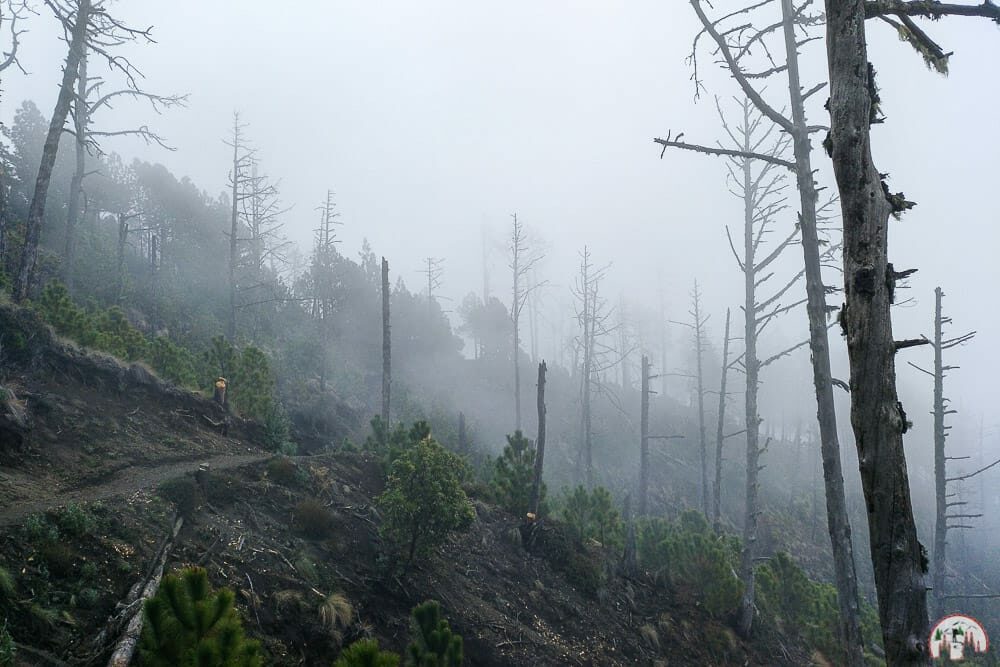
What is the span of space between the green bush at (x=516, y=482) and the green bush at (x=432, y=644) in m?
8.95

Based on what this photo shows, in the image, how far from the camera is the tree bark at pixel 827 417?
6.46 m

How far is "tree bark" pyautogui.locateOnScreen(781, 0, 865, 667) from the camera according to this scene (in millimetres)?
6461

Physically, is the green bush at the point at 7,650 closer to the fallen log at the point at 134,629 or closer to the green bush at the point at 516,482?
the fallen log at the point at 134,629

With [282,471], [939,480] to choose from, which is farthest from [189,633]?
[939,480]

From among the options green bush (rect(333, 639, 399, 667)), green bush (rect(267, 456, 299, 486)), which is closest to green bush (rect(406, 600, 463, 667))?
green bush (rect(333, 639, 399, 667))

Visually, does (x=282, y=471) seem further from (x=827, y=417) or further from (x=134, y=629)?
(x=827, y=417)

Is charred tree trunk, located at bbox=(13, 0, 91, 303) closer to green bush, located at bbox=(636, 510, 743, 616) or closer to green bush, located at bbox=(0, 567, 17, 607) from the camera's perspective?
green bush, located at bbox=(0, 567, 17, 607)

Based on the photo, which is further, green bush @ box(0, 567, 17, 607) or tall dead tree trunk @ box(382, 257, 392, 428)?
tall dead tree trunk @ box(382, 257, 392, 428)

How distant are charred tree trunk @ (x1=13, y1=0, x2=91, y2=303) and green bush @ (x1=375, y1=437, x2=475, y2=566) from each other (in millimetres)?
10390

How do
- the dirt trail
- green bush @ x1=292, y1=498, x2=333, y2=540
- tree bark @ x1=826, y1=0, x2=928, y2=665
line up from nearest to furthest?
tree bark @ x1=826, y1=0, x2=928, y2=665 → the dirt trail → green bush @ x1=292, y1=498, x2=333, y2=540

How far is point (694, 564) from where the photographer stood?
1352 cm

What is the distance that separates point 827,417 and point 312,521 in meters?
8.22

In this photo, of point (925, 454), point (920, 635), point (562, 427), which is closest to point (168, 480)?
point (920, 635)

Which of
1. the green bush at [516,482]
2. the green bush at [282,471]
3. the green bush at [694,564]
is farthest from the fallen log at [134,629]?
the green bush at [694,564]
